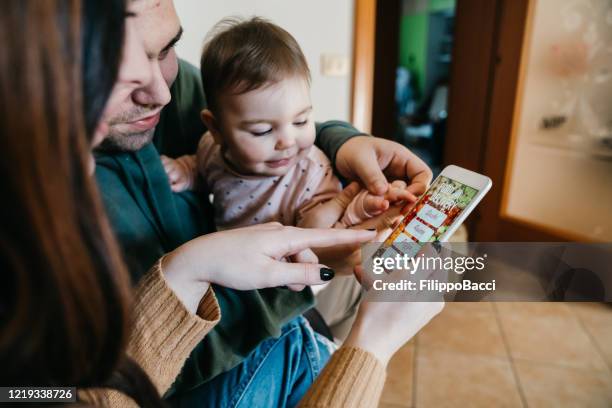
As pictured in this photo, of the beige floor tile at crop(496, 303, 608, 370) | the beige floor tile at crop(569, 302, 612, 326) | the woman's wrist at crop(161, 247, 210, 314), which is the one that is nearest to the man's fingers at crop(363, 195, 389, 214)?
the woman's wrist at crop(161, 247, 210, 314)

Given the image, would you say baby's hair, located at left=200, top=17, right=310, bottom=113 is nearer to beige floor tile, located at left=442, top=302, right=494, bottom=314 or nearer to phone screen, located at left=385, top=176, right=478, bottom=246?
phone screen, located at left=385, top=176, right=478, bottom=246

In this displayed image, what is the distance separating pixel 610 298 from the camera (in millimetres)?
631

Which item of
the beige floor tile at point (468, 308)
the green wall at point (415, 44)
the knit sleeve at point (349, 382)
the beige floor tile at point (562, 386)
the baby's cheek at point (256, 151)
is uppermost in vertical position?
the green wall at point (415, 44)

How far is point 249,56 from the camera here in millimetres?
568

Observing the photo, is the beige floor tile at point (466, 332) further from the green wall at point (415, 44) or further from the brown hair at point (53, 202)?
the green wall at point (415, 44)

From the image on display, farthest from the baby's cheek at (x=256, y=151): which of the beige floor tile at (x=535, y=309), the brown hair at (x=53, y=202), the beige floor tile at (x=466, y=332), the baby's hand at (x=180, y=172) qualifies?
the beige floor tile at (x=535, y=309)

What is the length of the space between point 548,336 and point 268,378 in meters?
1.25

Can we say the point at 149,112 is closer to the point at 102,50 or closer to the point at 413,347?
the point at 102,50

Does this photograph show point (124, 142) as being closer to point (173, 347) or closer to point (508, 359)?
point (173, 347)

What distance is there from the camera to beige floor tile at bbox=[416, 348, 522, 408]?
1180mm

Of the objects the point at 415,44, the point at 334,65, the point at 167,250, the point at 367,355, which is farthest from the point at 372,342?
the point at 415,44

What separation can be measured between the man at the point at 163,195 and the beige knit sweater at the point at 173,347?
0.06m

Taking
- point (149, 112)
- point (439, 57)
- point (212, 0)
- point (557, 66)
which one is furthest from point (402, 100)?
point (149, 112)

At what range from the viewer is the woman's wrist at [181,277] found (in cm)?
43
